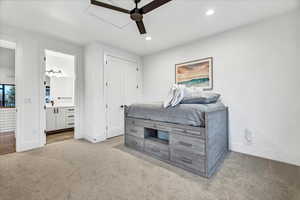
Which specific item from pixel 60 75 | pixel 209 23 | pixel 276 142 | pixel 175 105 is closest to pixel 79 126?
pixel 60 75

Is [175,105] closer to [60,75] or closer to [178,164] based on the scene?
[178,164]

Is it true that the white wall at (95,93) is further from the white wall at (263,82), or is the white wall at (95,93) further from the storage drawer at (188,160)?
the white wall at (263,82)

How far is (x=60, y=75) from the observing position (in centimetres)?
495

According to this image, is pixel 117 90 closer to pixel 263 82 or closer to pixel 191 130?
pixel 191 130

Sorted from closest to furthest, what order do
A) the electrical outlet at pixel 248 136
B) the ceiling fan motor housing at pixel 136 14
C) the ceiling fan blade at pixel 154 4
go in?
1. the ceiling fan blade at pixel 154 4
2. the ceiling fan motor housing at pixel 136 14
3. the electrical outlet at pixel 248 136

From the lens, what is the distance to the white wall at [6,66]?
4.28 meters

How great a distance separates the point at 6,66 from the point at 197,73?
6148 millimetres

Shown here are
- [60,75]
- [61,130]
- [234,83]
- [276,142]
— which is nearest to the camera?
[276,142]

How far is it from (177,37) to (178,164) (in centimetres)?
280

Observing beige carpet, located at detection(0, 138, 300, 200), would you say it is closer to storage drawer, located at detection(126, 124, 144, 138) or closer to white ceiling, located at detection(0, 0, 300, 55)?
storage drawer, located at detection(126, 124, 144, 138)

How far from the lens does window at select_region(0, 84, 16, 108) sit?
4.48 meters

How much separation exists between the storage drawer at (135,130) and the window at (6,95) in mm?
4831

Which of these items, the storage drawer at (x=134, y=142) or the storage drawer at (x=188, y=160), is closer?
the storage drawer at (x=188, y=160)

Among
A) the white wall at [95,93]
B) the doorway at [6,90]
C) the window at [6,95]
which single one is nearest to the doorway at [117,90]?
the white wall at [95,93]
